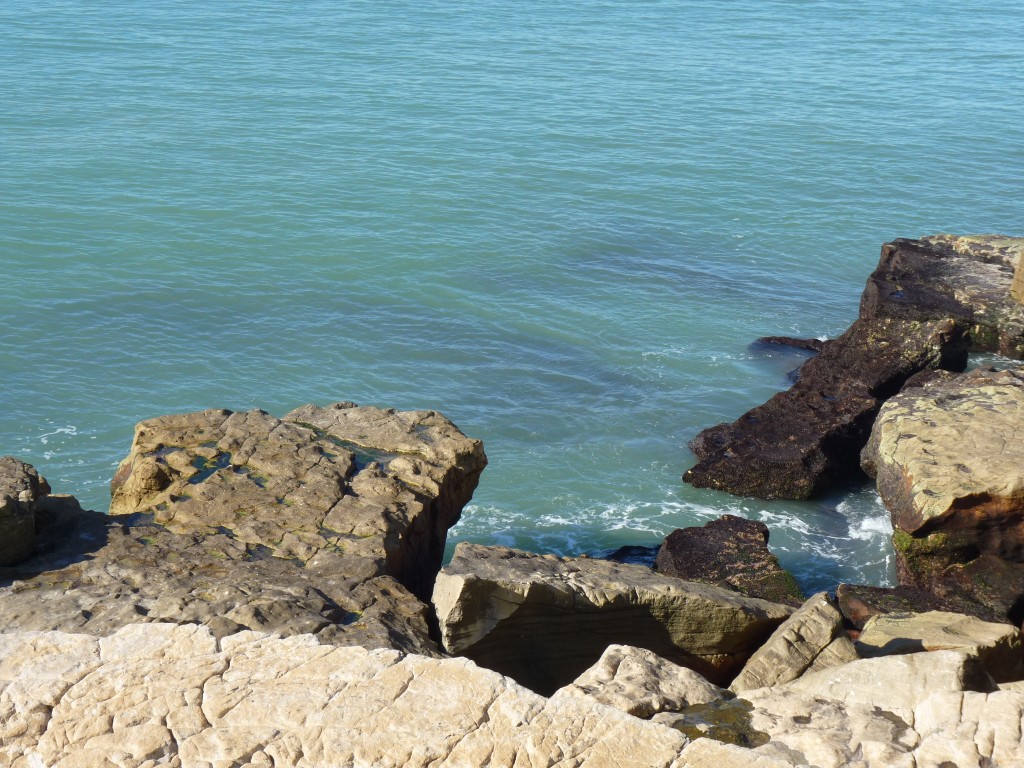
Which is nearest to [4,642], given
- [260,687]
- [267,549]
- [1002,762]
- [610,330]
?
[260,687]

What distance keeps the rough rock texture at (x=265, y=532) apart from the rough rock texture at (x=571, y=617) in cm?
47

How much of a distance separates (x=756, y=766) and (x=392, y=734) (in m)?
1.98

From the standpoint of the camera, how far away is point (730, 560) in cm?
1280

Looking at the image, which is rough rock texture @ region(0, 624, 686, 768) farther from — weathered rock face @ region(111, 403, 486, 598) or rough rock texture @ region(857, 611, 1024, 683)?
rough rock texture @ region(857, 611, 1024, 683)

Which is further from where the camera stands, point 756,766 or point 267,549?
point 267,549

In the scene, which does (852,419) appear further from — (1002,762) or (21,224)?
(21,224)

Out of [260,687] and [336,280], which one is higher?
[260,687]

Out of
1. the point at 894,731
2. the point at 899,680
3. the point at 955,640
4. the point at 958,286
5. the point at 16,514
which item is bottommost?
the point at 955,640

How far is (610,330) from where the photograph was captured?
22.2 metres

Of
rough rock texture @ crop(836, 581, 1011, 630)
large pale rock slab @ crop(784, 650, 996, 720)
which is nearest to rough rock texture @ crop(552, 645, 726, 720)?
large pale rock slab @ crop(784, 650, 996, 720)

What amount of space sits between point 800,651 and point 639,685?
6.38 feet

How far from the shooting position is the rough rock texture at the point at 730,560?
1226cm

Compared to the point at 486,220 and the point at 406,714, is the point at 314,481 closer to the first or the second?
the point at 406,714

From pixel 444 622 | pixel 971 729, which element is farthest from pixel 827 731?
pixel 444 622
